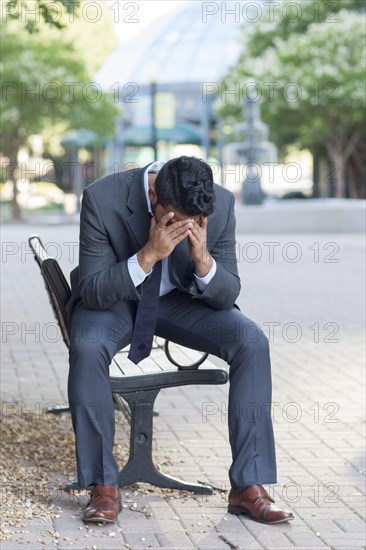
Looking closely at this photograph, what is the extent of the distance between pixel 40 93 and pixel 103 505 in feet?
101

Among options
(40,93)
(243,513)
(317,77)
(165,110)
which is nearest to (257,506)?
(243,513)

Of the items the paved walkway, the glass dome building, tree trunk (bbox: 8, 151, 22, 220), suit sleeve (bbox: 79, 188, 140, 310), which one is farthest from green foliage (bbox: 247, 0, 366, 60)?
suit sleeve (bbox: 79, 188, 140, 310)

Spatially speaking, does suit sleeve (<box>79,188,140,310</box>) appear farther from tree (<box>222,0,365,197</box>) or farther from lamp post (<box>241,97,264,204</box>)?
tree (<box>222,0,365,197</box>)

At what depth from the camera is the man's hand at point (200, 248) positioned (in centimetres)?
452

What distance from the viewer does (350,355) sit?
8.93 m

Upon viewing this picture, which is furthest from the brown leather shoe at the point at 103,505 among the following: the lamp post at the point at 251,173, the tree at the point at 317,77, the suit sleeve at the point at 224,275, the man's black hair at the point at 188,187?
the tree at the point at 317,77

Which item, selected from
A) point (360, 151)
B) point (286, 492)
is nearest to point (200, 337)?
point (286, 492)

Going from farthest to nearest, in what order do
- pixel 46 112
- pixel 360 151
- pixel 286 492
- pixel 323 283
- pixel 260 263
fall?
pixel 360 151
pixel 46 112
pixel 260 263
pixel 323 283
pixel 286 492

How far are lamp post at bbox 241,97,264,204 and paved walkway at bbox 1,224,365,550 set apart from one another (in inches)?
593

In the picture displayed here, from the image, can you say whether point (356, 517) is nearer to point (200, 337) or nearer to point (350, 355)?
point (200, 337)

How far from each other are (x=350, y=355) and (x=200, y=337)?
4275mm

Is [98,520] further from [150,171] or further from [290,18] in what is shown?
[290,18]

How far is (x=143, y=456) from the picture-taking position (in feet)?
16.2

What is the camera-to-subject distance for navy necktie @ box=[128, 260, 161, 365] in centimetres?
480
